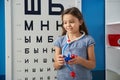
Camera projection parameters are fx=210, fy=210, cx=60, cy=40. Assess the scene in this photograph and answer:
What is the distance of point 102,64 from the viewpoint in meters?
1.56

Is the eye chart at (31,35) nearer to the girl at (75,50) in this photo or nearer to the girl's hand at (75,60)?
the girl at (75,50)

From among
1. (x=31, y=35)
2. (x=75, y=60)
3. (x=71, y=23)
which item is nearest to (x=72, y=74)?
(x=75, y=60)

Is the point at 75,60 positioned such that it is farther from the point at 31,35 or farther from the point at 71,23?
the point at 31,35

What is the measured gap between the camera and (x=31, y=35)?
4.85 ft

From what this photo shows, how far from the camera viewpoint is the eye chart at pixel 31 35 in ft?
4.77

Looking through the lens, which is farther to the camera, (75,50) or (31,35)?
(31,35)

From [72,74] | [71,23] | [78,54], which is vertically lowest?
[72,74]

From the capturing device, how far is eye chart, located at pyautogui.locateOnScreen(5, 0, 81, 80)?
1453mm

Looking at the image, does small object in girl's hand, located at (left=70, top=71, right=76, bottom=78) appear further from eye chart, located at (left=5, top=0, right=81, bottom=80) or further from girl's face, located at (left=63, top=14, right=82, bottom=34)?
eye chart, located at (left=5, top=0, right=81, bottom=80)

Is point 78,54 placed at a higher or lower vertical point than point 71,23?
lower

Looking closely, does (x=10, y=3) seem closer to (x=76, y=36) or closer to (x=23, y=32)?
(x=23, y=32)

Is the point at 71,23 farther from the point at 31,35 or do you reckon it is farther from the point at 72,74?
the point at 31,35

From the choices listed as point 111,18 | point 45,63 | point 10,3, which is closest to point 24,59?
point 45,63

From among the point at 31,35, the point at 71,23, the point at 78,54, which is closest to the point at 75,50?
the point at 78,54
